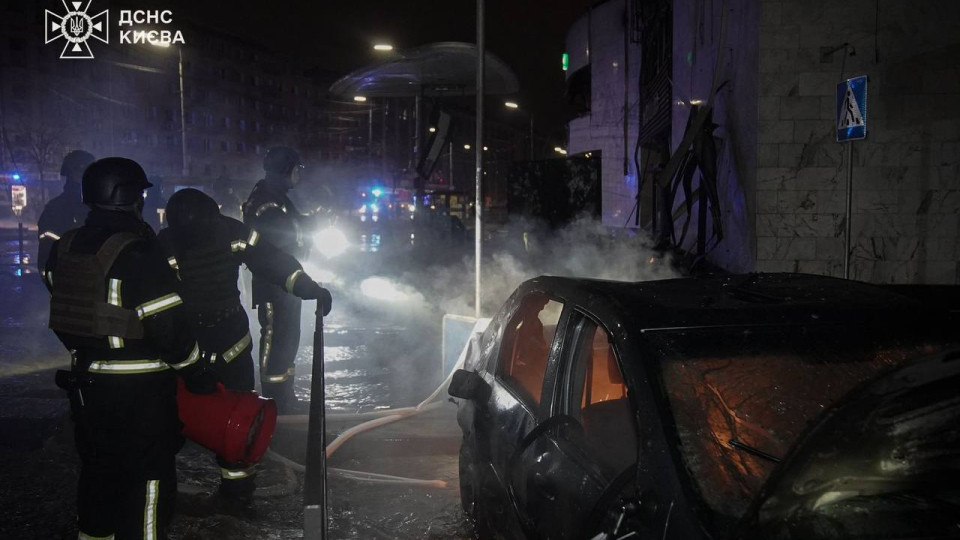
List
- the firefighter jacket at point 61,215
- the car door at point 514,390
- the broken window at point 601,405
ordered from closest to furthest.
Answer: the broken window at point 601,405 < the car door at point 514,390 < the firefighter jacket at point 61,215

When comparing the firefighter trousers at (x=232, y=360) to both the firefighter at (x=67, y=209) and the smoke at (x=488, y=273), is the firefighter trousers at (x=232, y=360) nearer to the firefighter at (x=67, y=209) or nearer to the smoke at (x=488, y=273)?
the firefighter at (x=67, y=209)

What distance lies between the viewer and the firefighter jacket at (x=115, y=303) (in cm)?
329

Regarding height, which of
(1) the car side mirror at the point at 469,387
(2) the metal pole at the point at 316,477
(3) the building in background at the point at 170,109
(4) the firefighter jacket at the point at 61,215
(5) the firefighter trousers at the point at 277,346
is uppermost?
(3) the building in background at the point at 170,109

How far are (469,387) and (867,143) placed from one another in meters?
6.47

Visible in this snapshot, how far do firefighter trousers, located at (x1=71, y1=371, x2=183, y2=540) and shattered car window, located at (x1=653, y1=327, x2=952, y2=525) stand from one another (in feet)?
7.63

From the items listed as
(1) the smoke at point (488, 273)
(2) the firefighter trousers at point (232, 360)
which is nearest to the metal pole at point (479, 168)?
(1) the smoke at point (488, 273)

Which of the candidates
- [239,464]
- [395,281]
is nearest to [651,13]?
[395,281]

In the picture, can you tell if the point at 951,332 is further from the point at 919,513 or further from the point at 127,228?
the point at 127,228

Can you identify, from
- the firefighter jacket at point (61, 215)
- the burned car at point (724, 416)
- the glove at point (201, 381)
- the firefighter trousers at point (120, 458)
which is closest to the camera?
the burned car at point (724, 416)

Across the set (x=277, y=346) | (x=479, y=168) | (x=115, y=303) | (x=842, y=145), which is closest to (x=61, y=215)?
(x=277, y=346)

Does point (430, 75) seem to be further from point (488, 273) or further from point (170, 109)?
point (170, 109)

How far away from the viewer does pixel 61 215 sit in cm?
745

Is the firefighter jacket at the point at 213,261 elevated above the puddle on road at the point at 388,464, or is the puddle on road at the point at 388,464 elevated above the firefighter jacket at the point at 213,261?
the firefighter jacket at the point at 213,261

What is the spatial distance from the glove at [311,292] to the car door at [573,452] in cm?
251
